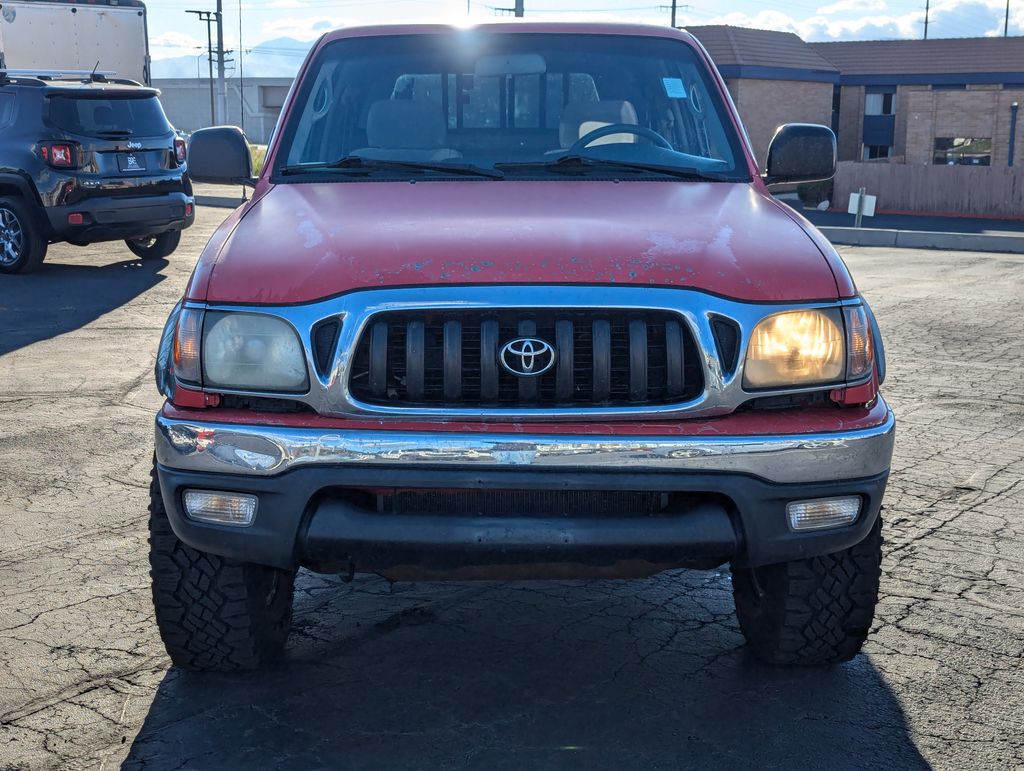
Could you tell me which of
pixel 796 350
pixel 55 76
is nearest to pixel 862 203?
pixel 55 76

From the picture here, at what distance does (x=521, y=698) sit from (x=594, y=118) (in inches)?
84.2

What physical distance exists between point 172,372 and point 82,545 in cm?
185

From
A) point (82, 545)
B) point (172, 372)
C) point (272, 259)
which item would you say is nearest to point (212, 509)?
point (172, 372)

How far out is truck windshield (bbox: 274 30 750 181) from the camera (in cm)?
444

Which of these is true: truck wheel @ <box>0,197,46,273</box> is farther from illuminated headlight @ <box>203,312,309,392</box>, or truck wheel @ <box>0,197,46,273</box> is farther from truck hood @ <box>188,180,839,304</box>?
illuminated headlight @ <box>203,312,309,392</box>

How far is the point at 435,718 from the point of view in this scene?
353cm

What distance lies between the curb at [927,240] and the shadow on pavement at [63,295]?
35.9 ft

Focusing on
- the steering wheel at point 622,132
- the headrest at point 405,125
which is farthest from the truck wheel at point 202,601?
the steering wheel at point 622,132

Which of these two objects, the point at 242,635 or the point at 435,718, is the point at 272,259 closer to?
the point at 242,635

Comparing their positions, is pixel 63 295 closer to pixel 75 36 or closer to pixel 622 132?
pixel 75 36

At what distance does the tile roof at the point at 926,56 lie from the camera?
1816 inches

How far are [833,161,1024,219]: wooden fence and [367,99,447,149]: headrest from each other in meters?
29.9

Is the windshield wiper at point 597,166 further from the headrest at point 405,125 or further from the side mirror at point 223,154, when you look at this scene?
the side mirror at point 223,154

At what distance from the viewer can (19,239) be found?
1323cm
